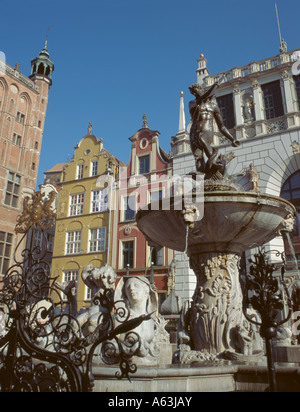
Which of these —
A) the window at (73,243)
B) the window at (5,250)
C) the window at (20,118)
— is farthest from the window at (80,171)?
the window at (20,118)

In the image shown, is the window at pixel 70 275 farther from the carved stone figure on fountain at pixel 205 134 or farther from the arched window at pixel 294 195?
the carved stone figure on fountain at pixel 205 134

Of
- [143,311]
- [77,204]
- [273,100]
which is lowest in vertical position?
[143,311]

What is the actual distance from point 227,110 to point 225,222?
16.6 meters

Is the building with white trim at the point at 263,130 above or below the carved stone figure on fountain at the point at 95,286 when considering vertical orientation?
above

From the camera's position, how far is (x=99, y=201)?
27109 millimetres

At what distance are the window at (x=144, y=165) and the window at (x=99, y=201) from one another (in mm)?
3463

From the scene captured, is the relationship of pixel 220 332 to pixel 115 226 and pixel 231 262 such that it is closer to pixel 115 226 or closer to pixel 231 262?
pixel 231 262

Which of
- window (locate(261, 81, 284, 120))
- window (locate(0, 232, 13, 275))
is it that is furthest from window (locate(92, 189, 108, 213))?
window (locate(261, 81, 284, 120))

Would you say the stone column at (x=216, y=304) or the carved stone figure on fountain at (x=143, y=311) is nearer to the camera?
the carved stone figure on fountain at (x=143, y=311)

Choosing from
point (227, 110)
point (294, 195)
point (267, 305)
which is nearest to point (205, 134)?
point (267, 305)

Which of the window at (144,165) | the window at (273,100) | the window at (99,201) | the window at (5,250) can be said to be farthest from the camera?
the window at (5,250)

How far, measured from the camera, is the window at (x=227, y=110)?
807 inches

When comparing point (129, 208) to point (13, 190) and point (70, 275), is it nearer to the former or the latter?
point (70, 275)

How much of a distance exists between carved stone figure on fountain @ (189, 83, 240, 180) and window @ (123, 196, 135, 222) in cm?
1801
